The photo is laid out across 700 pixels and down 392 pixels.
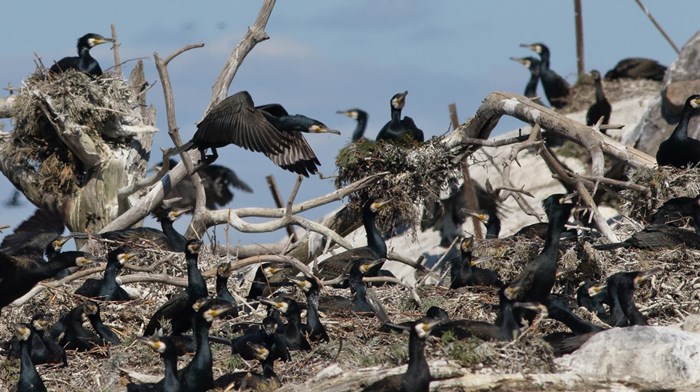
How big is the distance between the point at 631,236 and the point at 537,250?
892 millimetres

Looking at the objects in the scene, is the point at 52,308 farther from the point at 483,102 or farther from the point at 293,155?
the point at 483,102

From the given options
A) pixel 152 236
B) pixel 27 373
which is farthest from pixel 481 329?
pixel 152 236

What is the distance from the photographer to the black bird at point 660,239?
1319cm

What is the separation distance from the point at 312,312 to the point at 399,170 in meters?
4.50

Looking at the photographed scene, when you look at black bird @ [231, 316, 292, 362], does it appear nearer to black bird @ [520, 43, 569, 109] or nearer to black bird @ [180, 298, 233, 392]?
black bird @ [180, 298, 233, 392]

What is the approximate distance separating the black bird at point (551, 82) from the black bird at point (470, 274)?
573 inches

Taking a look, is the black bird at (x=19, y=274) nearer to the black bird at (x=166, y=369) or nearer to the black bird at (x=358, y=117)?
the black bird at (x=166, y=369)

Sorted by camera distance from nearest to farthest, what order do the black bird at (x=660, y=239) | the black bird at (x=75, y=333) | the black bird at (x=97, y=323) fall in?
the black bird at (x=75, y=333), the black bird at (x=97, y=323), the black bird at (x=660, y=239)

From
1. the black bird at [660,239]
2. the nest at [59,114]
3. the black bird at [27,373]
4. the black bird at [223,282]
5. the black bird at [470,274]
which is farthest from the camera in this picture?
the nest at [59,114]

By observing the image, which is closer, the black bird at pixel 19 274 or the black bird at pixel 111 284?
the black bird at pixel 19 274

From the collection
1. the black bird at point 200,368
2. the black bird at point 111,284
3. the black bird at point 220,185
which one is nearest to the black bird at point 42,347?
the black bird at point 200,368

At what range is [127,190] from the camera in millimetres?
17609

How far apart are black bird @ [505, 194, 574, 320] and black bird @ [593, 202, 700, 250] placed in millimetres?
1311

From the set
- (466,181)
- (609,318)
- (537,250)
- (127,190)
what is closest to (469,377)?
(609,318)
